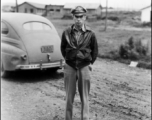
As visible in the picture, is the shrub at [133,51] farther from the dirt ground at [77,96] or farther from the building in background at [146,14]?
the building in background at [146,14]

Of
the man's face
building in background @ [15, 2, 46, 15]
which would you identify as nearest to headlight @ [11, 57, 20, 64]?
building in background @ [15, 2, 46, 15]

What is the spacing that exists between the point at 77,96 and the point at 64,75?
2584 mm

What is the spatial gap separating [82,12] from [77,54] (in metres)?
0.58

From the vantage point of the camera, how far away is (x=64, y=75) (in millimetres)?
3691

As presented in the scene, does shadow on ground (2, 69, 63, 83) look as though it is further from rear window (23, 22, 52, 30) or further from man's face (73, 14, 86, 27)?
man's face (73, 14, 86, 27)

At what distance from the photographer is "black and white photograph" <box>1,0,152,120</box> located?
3607 mm

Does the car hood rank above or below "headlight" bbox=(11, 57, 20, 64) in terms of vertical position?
above

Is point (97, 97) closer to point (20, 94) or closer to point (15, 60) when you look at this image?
point (20, 94)

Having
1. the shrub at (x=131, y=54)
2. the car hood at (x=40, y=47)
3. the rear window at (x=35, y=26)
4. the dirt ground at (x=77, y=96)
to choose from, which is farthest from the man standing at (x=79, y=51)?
the shrub at (x=131, y=54)

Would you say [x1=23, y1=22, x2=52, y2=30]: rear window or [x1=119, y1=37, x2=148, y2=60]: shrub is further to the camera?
[x1=119, y1=37, x2=148, y2=60]: shrub

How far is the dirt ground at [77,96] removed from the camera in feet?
16.3

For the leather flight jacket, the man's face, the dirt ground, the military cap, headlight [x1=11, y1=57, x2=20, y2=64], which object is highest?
the military cap

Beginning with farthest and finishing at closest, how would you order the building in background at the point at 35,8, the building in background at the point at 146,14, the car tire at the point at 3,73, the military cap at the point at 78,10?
1. the building in background at the point at 146,14
2. the building in background at the point at 35,8
3. the car tire at the point at 3,73
4. the military cap at the point at 78,10

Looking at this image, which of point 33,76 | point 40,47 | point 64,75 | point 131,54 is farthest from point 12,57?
point 131,54
